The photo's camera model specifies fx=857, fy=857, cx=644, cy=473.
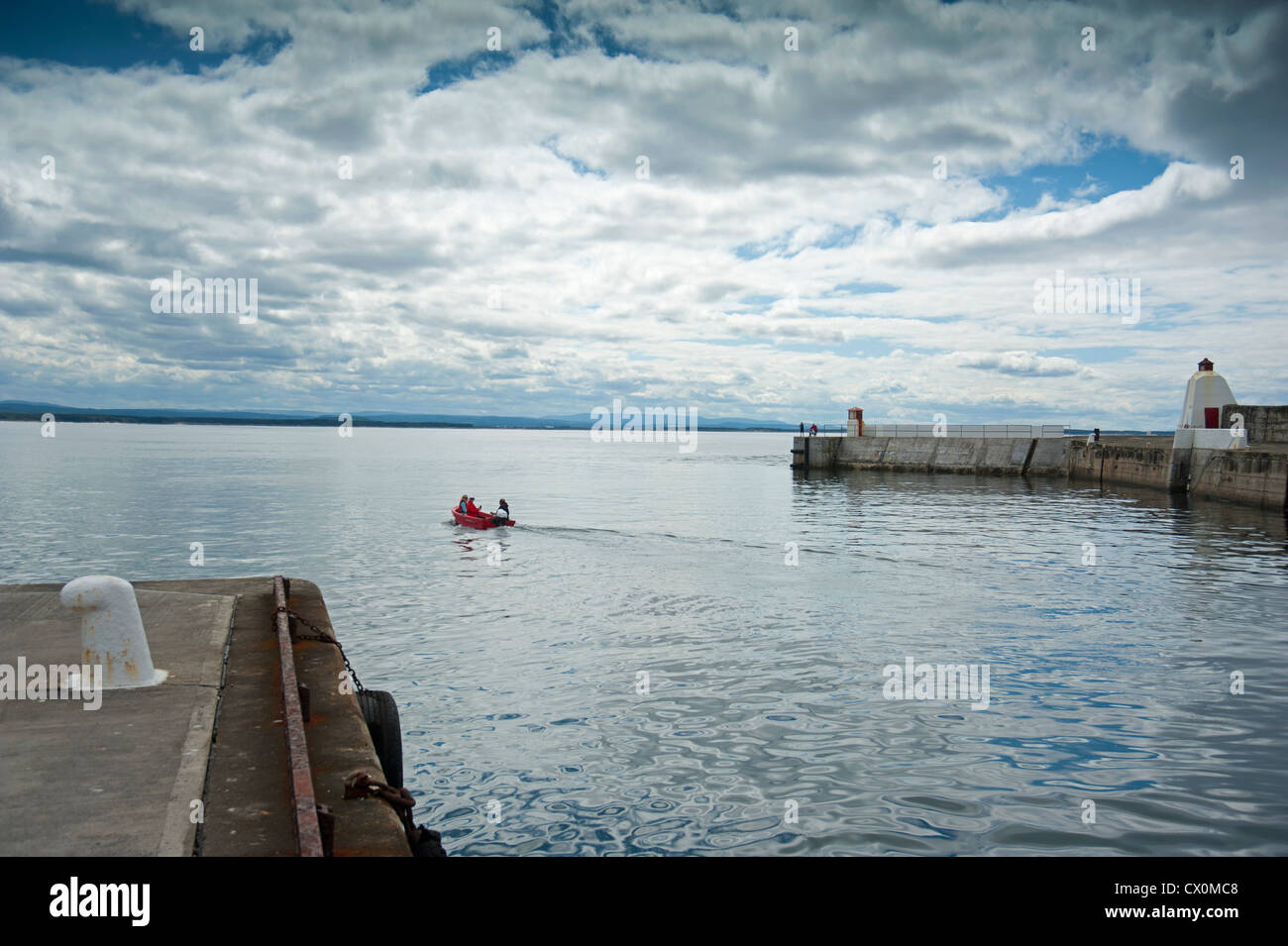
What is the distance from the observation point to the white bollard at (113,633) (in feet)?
24.6

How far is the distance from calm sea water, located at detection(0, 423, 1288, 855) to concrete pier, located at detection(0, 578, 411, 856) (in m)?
2.04

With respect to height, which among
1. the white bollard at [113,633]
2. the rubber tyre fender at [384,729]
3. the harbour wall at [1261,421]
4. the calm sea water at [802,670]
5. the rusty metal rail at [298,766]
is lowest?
the calm sea water at [802,670]

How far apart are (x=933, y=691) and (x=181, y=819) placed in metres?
10.1

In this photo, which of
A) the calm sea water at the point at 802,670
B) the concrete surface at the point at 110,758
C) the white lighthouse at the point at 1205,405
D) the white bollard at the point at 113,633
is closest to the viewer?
the concrete surface at the point at 110,758

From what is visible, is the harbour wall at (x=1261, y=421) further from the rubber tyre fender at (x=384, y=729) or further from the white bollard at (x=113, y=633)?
the white bollard at (x=113, y=633)

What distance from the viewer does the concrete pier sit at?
512 cm

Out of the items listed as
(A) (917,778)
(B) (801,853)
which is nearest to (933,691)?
(A) (917,778)

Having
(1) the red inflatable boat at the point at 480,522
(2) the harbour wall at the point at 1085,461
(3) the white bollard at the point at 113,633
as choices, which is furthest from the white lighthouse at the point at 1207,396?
(3) the white bollard at the point at 113,633

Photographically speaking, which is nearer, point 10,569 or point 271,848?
point 271,848

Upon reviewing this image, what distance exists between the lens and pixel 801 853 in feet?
25.4

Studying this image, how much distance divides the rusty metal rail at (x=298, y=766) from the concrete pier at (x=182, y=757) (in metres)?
0.14
